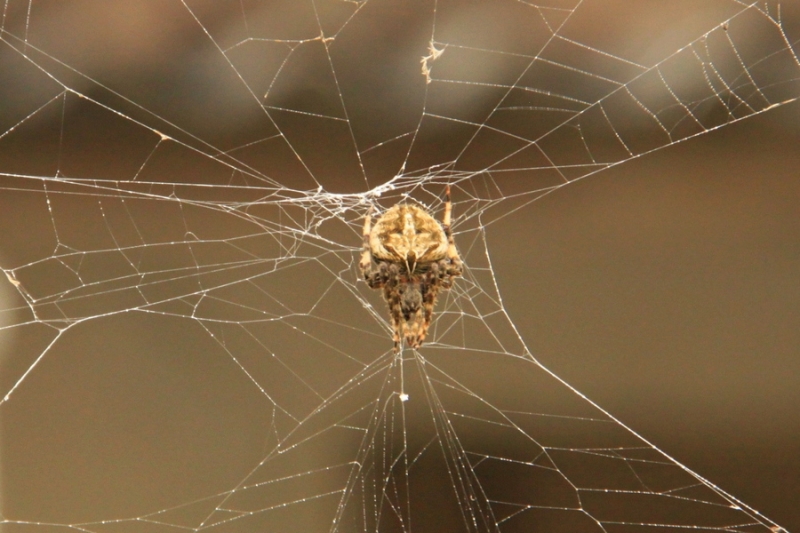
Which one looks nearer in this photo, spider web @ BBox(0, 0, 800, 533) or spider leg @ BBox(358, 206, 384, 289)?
spider leg @ BBox(358, 206, 384, 289)

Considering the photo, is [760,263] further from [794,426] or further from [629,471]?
[629,471]

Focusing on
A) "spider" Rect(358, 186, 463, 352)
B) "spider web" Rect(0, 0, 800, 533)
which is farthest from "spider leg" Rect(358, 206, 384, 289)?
"spider web" Rect(0, 0, 800, 533)

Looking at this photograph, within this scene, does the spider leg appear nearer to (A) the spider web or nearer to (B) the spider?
(B) the spider

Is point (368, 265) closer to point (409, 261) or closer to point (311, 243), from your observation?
point (409, 261)

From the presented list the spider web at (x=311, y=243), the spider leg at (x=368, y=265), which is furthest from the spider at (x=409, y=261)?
the spider web at (x=311, y=243)

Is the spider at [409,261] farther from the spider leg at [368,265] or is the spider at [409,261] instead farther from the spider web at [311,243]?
the spider web at [311,243]

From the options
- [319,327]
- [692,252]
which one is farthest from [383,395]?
[692,252]

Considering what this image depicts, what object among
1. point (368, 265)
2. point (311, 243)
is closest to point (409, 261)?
point (368, 265)
